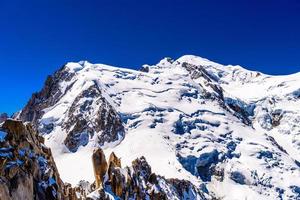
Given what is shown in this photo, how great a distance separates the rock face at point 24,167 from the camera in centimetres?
3859

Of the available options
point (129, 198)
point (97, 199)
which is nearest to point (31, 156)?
point (97, 199)

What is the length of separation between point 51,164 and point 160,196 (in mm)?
44206

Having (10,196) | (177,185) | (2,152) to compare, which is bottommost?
(10,196)

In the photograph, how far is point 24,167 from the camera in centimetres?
4138

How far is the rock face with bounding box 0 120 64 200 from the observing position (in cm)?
3859

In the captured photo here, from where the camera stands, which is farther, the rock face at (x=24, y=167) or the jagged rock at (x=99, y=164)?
the jagged rock at (x=99, y=164)

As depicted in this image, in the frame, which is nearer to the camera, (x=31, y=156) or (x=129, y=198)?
(x=31, y=156)

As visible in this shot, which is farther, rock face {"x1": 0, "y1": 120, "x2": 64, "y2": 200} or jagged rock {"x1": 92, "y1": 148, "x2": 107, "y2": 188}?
jagged rock {"x1": 92, "y1": 148, "x2": 107, "y2": 188}

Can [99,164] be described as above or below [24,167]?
above

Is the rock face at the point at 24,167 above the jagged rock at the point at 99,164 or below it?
below

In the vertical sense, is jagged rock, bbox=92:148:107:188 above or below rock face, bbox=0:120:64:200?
above

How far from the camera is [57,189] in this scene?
4641 centimetres

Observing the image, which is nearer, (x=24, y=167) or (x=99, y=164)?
(x=24, y=167)

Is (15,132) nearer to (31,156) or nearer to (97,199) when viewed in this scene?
(31,156)
